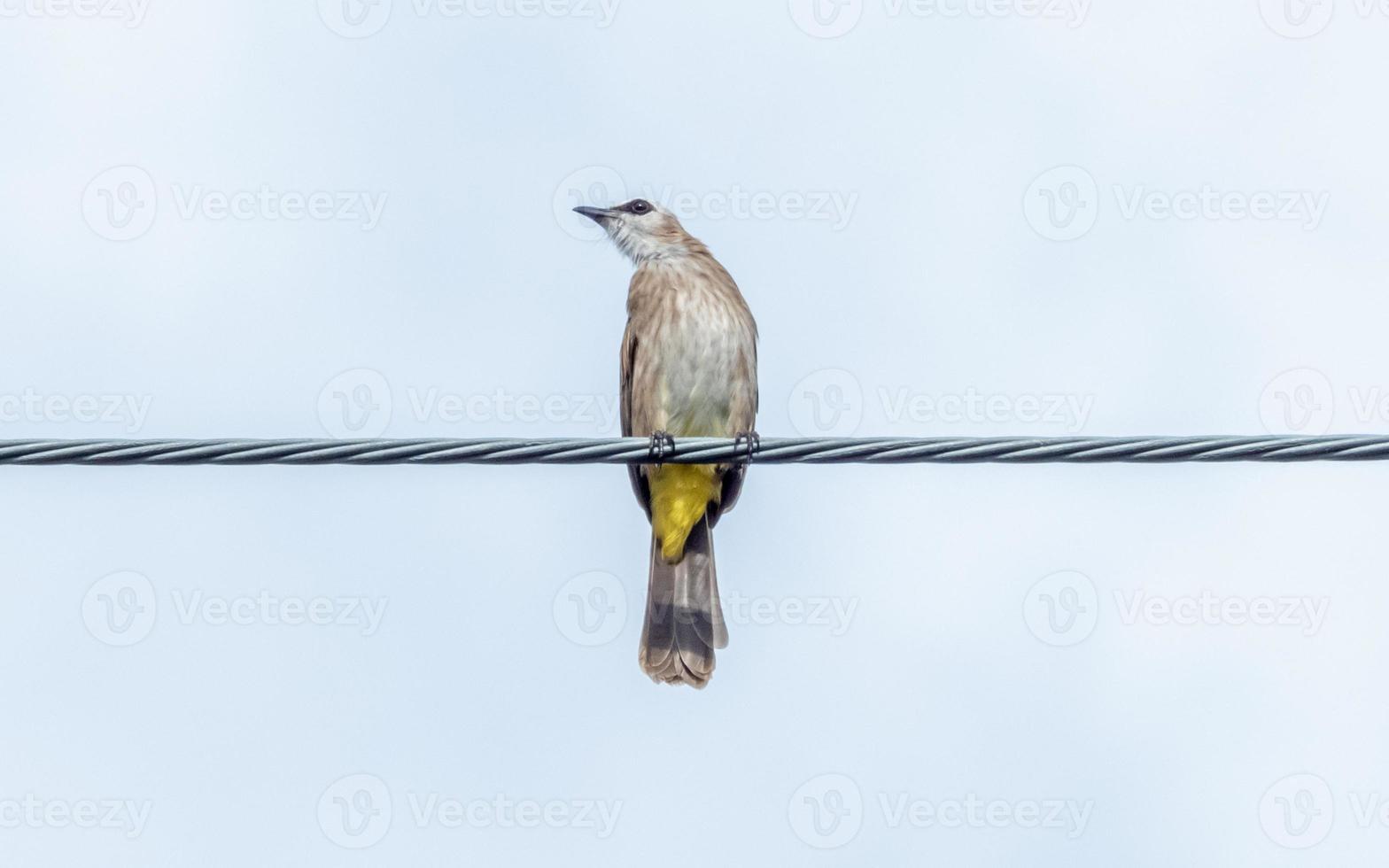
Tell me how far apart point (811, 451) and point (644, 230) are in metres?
4.56

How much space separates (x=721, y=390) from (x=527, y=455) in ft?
11.4

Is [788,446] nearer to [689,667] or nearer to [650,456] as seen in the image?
[650,456]

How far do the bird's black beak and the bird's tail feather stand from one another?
210cm

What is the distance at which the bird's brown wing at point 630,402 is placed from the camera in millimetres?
9086

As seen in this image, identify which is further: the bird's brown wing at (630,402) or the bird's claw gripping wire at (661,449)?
the bird's brown wing at (630,402)

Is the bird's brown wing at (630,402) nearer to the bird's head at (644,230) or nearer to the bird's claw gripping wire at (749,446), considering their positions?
the bird's head at (644,230)

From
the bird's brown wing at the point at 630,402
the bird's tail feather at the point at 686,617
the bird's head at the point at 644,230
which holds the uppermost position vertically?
the bird's head at the point at 644,230

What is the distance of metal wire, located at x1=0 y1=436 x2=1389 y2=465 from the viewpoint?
5250mm

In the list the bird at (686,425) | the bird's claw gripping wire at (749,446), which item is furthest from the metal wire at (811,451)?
the bird at (686,425)

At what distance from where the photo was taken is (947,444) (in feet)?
17.9

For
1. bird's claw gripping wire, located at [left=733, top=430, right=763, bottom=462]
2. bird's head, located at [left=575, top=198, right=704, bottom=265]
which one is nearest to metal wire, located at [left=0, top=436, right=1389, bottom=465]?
bird's claw gripping wire, located at [left=733, top=430, right=763, bottom=462]

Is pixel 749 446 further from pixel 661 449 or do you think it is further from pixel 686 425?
pixel 686 425

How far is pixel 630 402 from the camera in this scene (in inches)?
361

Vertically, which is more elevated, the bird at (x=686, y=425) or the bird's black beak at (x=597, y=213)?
the bird's black beak at (x=597, y=213)
